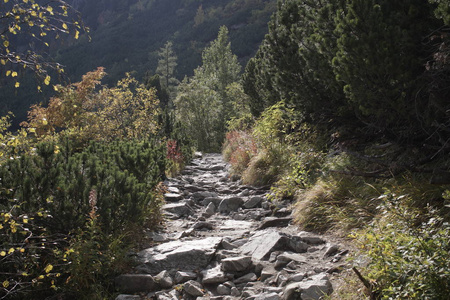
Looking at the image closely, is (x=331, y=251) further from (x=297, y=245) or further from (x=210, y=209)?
(x=210, y=209)

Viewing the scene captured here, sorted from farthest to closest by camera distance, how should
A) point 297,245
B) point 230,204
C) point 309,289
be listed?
1. point 230,204
2. point 297,245
3. point 309,289

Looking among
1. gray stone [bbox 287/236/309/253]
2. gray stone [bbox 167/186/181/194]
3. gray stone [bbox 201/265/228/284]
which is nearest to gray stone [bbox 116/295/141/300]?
gray stone [bbox 201/265/228/284]

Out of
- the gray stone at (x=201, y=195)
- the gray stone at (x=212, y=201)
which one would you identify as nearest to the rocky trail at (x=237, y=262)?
the gray stone at (x=212, y=201)

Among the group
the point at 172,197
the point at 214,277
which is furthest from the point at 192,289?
the point at 172,197

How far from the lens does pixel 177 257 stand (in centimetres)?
424

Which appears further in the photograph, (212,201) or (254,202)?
(212,201)

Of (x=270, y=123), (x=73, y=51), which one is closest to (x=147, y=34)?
(x=73, y=51)

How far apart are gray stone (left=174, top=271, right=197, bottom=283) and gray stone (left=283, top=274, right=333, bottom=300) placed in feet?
3.93

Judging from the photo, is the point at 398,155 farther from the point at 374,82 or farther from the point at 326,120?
the point at 326,120

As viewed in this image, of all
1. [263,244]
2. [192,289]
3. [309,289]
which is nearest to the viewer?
[309,289]

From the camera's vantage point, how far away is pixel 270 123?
826cm

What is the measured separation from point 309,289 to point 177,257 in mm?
1775

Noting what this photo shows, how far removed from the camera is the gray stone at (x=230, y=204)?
6.73 meters

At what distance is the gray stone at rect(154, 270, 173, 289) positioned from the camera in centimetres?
376
